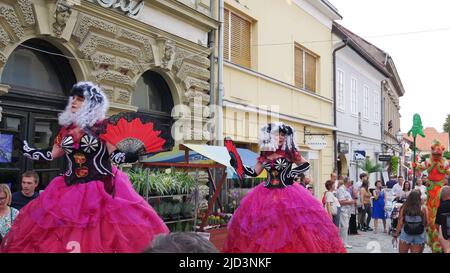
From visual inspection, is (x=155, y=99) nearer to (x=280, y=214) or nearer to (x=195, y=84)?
(x=195, y=84)

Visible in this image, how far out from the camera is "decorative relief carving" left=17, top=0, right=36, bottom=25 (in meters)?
6.83

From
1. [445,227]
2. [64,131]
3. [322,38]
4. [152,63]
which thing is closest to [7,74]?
[152,63]

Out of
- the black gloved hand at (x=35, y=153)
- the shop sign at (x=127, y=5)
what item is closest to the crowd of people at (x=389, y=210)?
the black gloved hand at (x=35, y=153)

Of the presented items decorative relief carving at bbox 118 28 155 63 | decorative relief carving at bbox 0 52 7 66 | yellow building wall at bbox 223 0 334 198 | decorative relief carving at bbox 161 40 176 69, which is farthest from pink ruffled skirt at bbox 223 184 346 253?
yellow building wall at bbox 223 0 334 198

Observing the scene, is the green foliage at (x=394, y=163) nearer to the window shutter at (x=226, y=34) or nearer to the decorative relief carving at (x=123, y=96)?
the window shutter at (x=226, y=34)

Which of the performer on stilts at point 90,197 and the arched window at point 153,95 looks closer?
the performer on stilts at point 90,197

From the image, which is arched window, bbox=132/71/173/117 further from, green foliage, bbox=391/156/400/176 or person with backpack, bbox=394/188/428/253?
green foliage, bbox=391/156/400/176

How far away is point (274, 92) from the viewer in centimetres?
1426

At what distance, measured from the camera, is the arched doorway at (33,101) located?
6.99 meters

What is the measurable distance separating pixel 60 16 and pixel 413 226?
19.2ft

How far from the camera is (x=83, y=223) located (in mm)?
3547

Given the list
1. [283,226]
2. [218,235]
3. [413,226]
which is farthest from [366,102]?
[283,226]

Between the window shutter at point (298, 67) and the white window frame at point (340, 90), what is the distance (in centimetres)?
354
